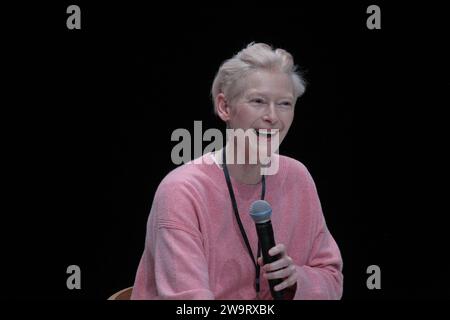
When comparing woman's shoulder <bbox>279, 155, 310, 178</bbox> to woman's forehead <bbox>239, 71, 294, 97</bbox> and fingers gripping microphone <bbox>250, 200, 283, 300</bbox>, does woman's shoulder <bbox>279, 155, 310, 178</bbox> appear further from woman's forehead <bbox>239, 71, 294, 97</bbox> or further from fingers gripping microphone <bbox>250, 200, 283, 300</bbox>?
fingers gripping microphone <bbox>250, 200, 283, 300</bbox>

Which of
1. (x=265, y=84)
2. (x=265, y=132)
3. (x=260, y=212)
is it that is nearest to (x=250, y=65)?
(x=265, y=84)

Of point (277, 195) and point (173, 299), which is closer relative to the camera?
point (173, 299)

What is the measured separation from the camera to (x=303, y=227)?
1771mm

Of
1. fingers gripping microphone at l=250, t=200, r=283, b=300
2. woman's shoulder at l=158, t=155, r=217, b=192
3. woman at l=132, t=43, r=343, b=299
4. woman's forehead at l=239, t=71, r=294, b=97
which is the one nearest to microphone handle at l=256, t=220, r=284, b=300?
fingers gripping microphone at l=250, t=200, r=283, b=300

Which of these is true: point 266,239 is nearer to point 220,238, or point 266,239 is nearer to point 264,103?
point 220,238

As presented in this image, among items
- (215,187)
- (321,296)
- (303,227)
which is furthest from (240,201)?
(321,296)

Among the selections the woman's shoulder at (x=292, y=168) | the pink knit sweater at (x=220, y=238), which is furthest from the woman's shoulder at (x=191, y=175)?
the woman's shoulder at (x=292, y=168)

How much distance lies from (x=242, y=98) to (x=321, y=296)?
23.4 inches

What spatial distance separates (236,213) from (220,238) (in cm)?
8

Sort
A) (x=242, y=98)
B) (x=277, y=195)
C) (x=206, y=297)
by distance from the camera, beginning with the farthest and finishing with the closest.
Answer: (x=277, y=195), (x=242, y=98), (x=206, y=297)

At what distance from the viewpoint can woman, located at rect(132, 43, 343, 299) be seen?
1.56 metres

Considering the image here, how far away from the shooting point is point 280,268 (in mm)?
1470

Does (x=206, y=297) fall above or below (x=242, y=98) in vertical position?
below
